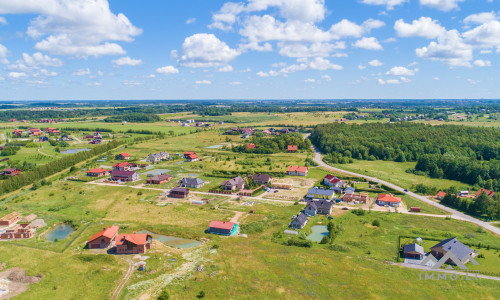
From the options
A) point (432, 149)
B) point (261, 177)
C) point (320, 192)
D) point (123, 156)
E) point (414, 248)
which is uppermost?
point (432, 149)

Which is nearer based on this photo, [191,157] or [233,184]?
[233,184]

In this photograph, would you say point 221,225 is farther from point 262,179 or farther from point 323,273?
point 262,179

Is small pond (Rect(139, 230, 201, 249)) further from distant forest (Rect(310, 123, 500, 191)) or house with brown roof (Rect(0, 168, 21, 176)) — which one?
distant forest (Rect(310, 123, 500, 191))

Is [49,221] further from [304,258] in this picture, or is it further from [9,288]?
[304,258]

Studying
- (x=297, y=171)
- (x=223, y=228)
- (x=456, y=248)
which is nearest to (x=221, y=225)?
(x=223, y=228)

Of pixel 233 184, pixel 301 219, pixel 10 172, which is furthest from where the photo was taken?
pixel 10 172

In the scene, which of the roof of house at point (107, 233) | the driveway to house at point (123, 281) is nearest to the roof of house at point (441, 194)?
the driveway to house at point (123, 281)

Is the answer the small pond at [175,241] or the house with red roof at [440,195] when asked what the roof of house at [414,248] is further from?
the house with red roof at [440,195]

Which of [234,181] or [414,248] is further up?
[234,181]
